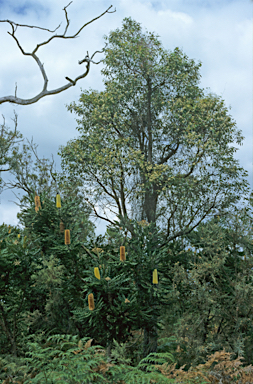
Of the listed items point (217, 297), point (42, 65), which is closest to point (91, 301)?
point (217, 297)

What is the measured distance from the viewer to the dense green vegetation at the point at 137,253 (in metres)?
5.04

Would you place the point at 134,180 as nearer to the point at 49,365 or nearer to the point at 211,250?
the point at 211,250

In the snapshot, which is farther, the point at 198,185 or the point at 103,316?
the point at 198,185

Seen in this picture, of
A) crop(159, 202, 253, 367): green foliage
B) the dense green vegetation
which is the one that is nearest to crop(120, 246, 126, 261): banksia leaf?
the dense green vegetation

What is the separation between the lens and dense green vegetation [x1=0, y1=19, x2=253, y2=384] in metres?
5.04

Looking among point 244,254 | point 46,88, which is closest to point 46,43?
point 46,88

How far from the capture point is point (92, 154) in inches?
388

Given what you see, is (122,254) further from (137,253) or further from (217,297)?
(217,297)

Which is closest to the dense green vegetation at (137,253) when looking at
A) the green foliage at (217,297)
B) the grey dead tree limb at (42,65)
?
the green foliage at (217,297)

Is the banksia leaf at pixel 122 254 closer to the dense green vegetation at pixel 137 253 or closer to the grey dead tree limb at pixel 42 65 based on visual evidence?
the dense green vegetation at pixel 137 253

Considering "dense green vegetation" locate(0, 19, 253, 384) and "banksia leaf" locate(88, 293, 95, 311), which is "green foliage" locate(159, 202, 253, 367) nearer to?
"dense green vegetation" locate(0, 19, 253, 384)

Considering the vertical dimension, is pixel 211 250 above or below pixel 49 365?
above

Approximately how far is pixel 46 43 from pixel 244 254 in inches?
224

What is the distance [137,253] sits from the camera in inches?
248
